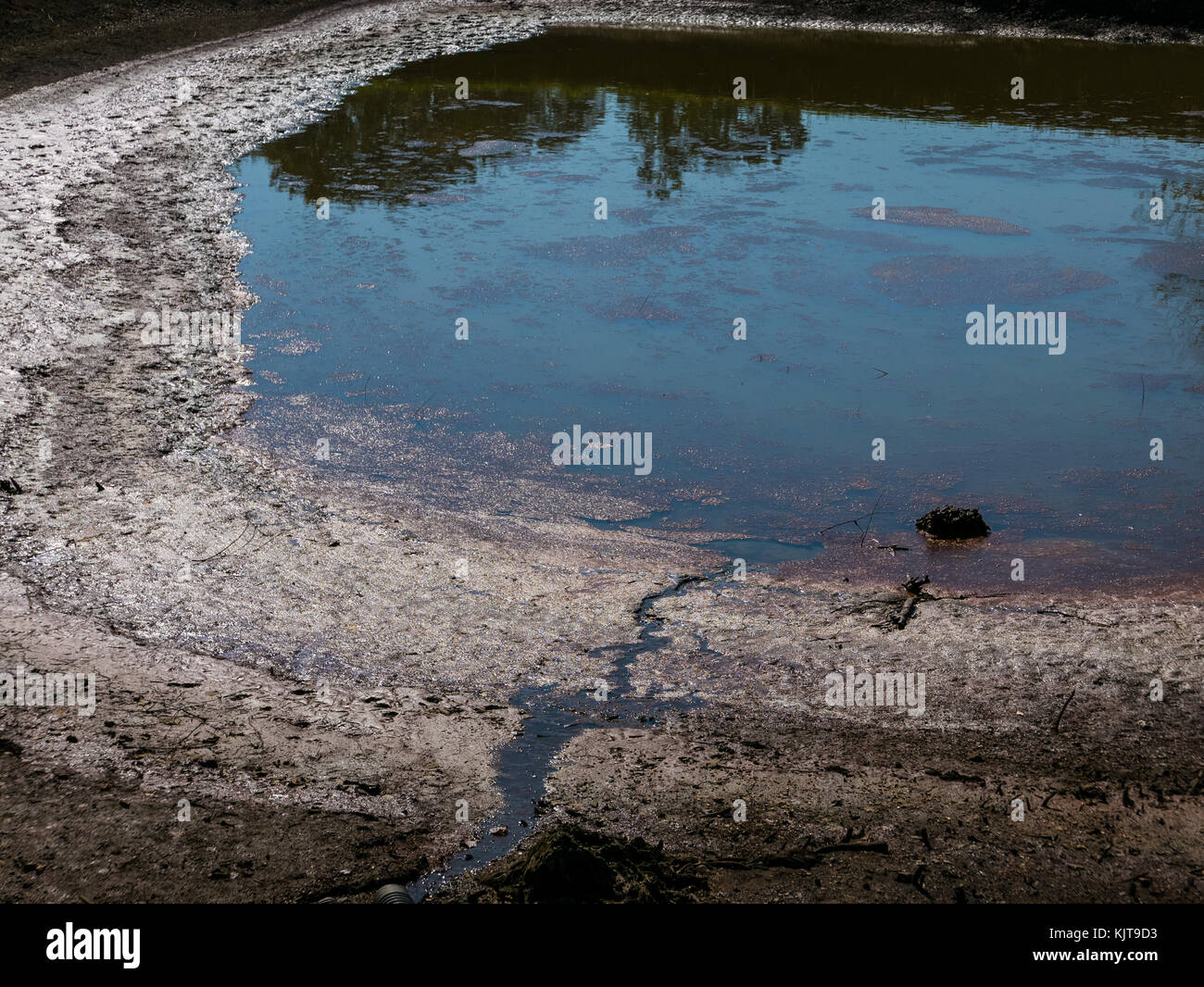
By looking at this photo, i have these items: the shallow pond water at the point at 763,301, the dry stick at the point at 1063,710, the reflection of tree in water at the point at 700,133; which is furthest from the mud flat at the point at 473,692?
the reflection of tree in water at the point at 700,133

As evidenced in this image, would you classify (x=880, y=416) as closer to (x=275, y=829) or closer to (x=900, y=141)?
(x=275, y=829)

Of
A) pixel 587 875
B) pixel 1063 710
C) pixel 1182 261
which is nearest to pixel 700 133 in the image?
pixel 1182 261

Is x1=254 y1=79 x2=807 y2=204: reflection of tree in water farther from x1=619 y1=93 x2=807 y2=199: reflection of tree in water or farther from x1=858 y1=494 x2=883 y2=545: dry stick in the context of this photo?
x1=858 y1=494 x2=883 y2=545: dry stick

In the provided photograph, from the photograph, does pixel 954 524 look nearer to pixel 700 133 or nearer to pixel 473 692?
pixel 473 692

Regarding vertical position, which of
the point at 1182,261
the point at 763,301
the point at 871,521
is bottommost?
the point at 871,521

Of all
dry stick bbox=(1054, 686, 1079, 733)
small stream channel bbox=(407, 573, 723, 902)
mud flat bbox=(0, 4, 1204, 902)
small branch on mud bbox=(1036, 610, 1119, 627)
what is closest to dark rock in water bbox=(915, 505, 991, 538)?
mud flat bbox=(0, 4, 1204, 902)
